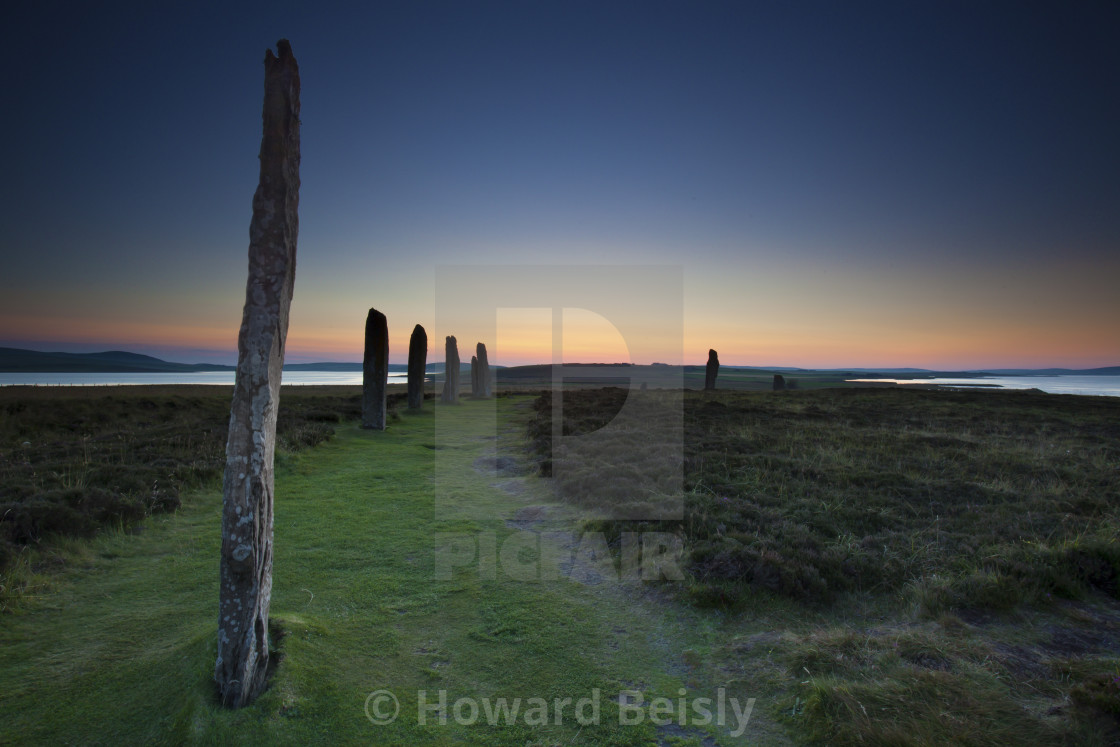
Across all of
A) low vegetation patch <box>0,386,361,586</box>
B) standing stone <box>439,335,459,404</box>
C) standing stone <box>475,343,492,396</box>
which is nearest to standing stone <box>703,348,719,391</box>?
standing stone <box>475,343,492,396</box>

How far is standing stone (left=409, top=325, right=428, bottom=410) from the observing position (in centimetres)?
Answer: 2222

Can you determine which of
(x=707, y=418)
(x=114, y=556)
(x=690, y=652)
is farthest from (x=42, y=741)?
(x=707, y=418)

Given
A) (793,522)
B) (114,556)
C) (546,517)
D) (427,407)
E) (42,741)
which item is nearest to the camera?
(42,741)

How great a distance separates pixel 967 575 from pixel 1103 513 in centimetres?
425

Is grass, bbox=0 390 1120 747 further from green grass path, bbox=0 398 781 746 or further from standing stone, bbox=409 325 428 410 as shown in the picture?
standing stone, bbox=409 325 428 410

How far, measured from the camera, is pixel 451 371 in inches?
1132

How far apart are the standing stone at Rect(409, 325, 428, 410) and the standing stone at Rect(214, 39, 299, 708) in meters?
18.7

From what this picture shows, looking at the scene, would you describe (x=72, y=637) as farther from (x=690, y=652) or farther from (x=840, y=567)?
(x=840, y=567)

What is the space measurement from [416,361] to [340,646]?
18.7 meters

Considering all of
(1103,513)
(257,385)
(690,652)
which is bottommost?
(690,652)

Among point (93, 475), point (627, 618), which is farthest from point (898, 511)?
point (93, 475)

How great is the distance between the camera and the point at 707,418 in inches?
752

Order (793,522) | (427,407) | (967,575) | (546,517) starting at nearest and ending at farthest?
1. (967,575)
2. (793,522)
3. (546,517)
4. (427,407)

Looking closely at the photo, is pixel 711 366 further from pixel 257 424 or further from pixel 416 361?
pixel 257 424
